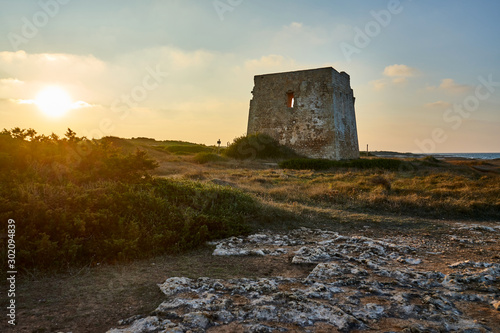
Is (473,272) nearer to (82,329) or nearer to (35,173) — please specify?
(82,329)

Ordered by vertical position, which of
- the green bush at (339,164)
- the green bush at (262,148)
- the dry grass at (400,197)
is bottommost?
the dry grass at (400,197)

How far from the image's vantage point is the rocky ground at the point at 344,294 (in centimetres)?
270

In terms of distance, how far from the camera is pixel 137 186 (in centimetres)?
622

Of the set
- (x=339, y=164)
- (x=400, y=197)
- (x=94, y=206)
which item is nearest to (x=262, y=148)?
(x=339, y=164)

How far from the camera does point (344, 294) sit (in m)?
3.33

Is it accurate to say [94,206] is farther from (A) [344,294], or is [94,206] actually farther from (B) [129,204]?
(A) [344,294]

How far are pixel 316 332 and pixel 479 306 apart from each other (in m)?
1.68

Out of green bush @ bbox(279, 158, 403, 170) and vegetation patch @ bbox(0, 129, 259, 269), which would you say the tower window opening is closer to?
green bush @ bbox(279, 158, 403, 170)

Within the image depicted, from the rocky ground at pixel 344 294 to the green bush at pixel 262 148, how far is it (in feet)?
56.8

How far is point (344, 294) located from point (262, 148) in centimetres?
1937

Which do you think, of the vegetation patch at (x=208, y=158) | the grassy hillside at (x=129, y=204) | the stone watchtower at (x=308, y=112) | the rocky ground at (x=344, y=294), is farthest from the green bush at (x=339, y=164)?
the rocky ground at (x=344, y=294)

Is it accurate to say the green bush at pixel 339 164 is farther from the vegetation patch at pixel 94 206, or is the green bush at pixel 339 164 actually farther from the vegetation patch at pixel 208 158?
the vegetation patch at pixel 94 206

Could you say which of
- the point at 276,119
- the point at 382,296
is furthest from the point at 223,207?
the point at 276,119

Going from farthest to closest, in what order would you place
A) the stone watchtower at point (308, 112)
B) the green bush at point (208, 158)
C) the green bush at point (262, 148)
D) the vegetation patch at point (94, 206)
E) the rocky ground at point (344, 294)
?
the green bush at point (262, 148) < the stone watchtower at point (308, 112) < the green bush at point (208, 158) < the vegetation patch at point (94, 206) < the rocky ground at point (344, 294)
